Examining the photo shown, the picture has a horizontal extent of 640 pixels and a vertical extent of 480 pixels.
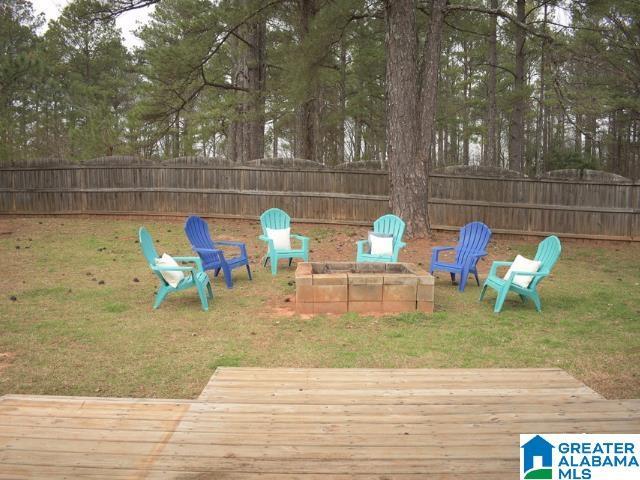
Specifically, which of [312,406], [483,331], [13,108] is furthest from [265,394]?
[13,108]

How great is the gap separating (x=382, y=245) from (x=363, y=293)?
1.76 meters

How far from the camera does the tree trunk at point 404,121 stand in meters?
9.45

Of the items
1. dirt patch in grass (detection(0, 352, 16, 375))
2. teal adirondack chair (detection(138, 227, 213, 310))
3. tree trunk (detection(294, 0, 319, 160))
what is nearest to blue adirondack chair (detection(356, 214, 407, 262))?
teal adirondack chair (detection(138, 227, 213, 310))

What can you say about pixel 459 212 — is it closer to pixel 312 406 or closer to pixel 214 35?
pixel 214 35

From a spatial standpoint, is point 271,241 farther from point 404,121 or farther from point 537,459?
point 537,459

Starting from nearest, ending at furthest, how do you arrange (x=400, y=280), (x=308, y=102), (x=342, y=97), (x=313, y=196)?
(x=400, y=280)
(x=313, y=196)
(x=308, y=102)
(x=342, y=97)

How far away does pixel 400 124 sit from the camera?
31.8 ft

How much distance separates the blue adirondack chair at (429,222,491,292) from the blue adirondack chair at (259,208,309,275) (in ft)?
5.88

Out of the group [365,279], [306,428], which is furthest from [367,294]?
[306,428]

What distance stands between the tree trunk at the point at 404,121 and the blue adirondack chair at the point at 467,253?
2.97 metres

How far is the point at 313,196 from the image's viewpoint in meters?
12.0

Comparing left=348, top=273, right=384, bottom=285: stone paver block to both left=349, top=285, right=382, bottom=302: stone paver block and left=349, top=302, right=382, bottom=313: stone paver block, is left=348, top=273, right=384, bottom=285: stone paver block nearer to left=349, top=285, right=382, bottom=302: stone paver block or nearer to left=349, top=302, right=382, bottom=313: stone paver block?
left=349, top=285, right=382, bottom=302: stone paver block

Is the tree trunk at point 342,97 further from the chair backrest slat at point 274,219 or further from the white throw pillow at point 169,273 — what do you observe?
the white throw pillow at point 169,273

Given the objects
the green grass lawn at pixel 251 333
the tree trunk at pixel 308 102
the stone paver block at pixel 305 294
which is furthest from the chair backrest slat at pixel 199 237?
the tree trunk at pixel 308 102
